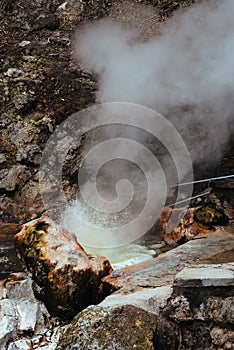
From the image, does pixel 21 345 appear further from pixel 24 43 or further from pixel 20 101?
pixel 24 43

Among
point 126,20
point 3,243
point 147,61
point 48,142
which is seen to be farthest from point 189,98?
point 3,243

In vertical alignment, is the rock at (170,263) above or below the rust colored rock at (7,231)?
below

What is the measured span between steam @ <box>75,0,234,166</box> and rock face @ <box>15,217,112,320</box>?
328cm

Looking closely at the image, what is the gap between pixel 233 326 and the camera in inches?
92.5

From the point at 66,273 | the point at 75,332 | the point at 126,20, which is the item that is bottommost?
the point at 75,332

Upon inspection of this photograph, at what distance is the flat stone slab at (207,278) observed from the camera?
2.42 meters

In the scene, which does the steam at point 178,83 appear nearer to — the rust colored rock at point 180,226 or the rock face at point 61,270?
the rust colored rock at point 180,226

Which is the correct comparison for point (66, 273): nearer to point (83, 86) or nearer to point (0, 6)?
point (83, 86)

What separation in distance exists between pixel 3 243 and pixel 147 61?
453cm

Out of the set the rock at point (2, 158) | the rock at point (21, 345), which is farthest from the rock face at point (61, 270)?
the rock at point (2, 158)

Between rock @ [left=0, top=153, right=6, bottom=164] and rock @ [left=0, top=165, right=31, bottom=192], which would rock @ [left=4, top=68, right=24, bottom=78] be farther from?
rock @ [left=0, top=165, right=31, bottom=192]

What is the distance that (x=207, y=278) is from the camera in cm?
245

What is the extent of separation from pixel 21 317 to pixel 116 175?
3563 millimetres

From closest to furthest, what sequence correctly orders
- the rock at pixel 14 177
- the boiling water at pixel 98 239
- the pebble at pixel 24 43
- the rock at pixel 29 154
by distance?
the boiling water at pixel 98 239, the rock at pixel 14 177, the rock at pixel 29 154, the pebble at pixel 24 43
